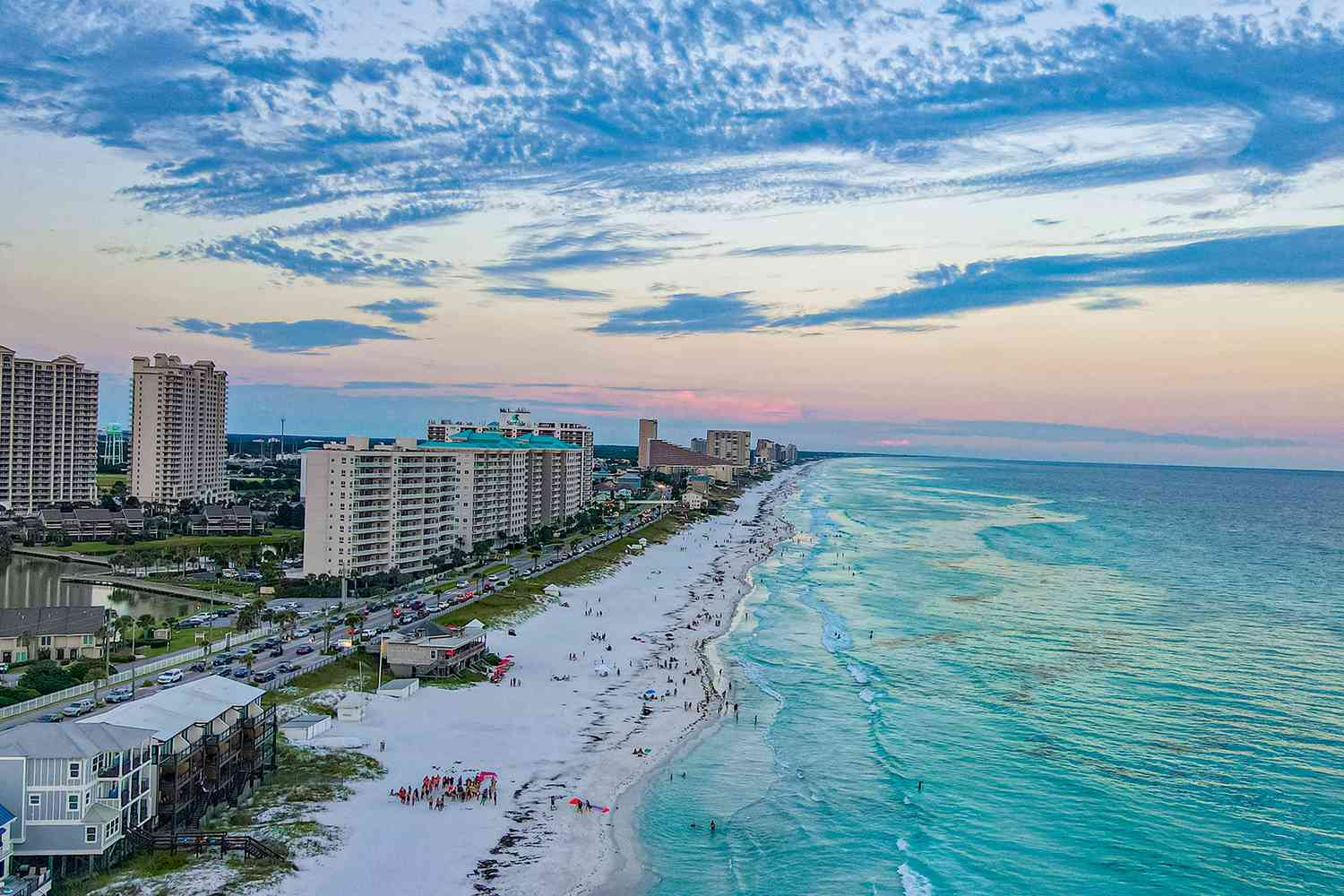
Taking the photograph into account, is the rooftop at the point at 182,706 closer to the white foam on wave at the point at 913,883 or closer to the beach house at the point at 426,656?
→ the beach house at the point at 426,656

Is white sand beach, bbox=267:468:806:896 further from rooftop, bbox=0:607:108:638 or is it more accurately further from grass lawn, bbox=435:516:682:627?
rooftop, bbox=0:607:108:638

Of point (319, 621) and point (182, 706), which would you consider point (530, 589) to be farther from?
point (182, 706)

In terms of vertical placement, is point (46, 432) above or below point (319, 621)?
above

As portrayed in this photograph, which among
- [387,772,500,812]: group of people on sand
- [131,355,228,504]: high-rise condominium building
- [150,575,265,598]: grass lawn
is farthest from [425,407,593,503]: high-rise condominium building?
[387,772,500,812]: group of people on sand

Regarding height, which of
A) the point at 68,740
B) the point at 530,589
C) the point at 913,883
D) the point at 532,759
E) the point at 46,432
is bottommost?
the point at 913,883

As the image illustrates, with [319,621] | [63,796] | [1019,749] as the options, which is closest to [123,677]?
[319,621]

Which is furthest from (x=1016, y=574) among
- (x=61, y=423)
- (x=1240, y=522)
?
(x=61, y=423)
